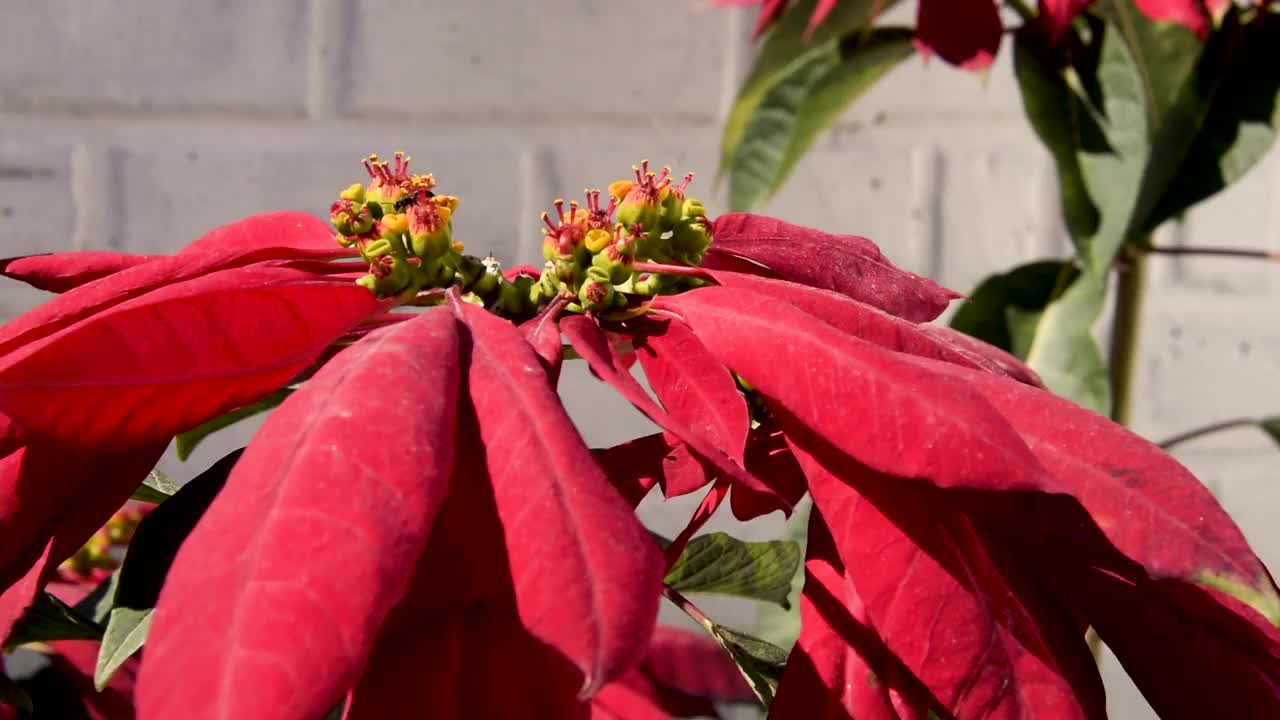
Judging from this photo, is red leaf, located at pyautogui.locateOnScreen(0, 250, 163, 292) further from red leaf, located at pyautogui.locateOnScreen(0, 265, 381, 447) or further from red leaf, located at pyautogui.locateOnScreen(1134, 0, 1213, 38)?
red leaf, located at pyautogui.locateOnScreen(1134, 0, 1213, 38)

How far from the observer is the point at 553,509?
0.12m

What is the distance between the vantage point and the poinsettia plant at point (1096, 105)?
379 mm

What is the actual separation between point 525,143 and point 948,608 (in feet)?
1.97

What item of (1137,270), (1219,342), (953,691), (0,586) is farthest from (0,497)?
(1219,342)

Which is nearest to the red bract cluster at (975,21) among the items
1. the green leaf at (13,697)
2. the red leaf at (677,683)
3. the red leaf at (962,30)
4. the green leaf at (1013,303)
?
the red leaf at (962,30)

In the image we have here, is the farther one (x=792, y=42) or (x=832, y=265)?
(x=792, y=42)

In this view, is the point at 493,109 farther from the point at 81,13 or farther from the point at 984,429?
the point at 984,429

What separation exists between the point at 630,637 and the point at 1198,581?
0.23ft

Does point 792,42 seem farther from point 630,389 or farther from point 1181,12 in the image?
point 630,389

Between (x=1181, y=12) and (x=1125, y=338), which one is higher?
(x=1181, y=12)

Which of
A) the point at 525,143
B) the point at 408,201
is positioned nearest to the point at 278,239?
the point at 408,201

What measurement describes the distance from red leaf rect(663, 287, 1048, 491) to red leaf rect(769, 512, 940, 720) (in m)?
0.03

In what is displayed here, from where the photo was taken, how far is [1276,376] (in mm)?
794

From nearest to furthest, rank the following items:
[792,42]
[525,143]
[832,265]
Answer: [832,265], [792,42], [525,143]
